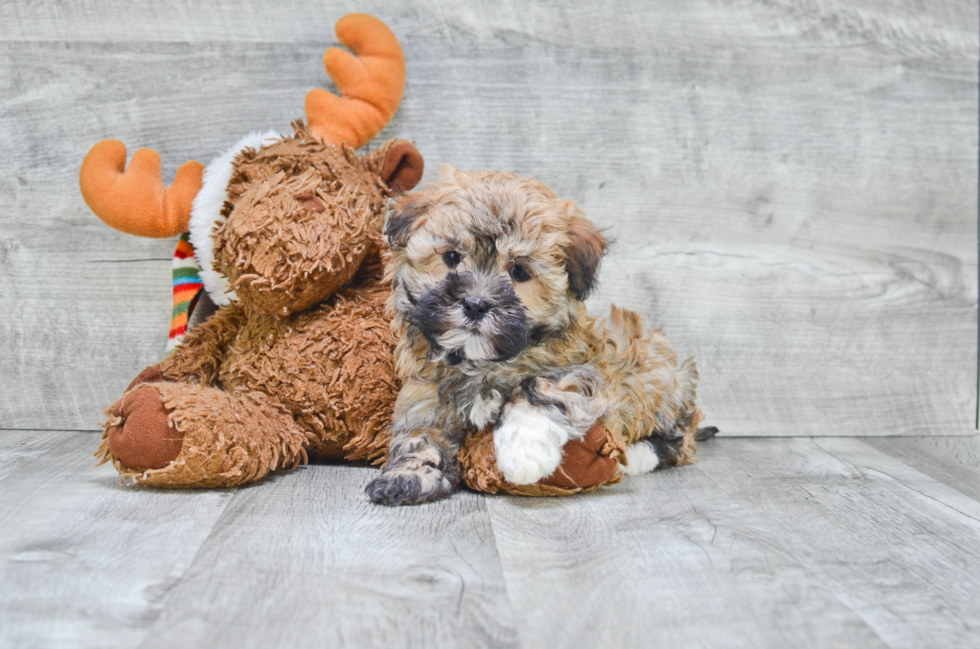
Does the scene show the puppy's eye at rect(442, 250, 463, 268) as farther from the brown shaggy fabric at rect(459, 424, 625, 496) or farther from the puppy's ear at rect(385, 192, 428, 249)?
the brown shaggy fabric at rect(459, 424, 625, 496)

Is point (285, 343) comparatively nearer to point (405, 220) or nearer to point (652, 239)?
point (405, 220)

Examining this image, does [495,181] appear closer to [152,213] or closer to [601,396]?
[601,396]

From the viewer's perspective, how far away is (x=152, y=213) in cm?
209

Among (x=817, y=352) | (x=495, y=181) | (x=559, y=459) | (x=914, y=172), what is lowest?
(x=817, y=352)

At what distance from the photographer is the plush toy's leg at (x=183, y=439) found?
1.76 metres

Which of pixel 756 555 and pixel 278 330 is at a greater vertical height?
pixel 278 330

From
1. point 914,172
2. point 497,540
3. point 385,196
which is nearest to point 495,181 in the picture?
point 385,196

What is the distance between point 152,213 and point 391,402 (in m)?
0.77

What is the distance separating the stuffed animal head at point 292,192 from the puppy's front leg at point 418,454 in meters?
0.37

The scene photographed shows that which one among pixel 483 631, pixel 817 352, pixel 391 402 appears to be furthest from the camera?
pixel 817 352

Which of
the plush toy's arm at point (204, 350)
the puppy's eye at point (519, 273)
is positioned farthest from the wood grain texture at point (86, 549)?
the puppy's eye at point (519, 273)

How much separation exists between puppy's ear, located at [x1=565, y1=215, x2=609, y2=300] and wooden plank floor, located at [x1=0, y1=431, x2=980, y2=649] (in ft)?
1.59

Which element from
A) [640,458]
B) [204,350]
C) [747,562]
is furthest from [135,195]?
[747,562]

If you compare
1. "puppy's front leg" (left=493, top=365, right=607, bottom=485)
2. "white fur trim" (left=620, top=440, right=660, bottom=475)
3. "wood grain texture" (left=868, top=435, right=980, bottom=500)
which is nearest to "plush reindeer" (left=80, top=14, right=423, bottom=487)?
"puppy's front leg" (left=493, top=365, right=607, bottom=485)
